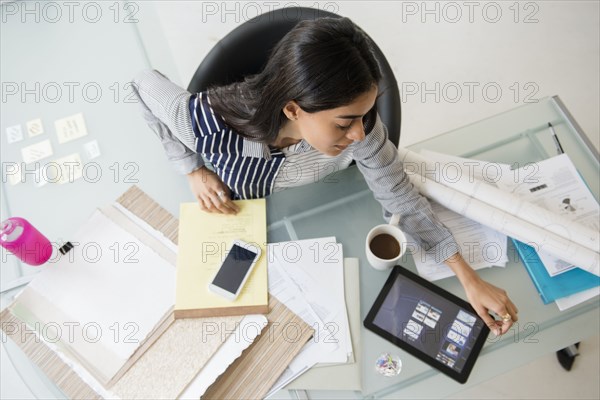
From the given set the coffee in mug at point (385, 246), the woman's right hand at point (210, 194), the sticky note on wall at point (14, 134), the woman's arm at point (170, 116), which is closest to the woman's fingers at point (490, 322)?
the coffee in mug at point (385, 246)

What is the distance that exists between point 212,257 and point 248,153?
0.84ft

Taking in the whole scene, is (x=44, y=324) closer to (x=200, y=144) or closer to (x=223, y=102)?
(x=200, y=144)

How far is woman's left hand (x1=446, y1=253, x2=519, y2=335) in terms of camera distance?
38.9 inches

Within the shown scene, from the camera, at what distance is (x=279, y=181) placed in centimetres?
116

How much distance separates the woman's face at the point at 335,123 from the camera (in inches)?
32.8

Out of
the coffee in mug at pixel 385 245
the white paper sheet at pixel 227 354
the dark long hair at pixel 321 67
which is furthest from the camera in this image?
the coffee in mug at pixel 385 245

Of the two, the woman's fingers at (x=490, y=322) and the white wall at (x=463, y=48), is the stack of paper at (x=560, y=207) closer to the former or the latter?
the woman's fingers at (x=490, y=322)

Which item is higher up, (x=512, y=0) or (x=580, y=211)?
(x=512, y=0)

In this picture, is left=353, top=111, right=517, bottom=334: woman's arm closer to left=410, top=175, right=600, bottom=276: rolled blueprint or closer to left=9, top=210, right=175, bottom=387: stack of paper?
left=410, top=175, right=600, bottom=276: rolled blueprint

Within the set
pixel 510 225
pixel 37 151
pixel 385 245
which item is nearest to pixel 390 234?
pixel 385 245

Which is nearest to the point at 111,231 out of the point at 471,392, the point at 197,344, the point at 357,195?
the point at 197,344

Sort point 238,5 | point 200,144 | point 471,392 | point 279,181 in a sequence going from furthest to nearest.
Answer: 1. point 238,5
2. point 471,392
3. point 279,181
4. point 200,144

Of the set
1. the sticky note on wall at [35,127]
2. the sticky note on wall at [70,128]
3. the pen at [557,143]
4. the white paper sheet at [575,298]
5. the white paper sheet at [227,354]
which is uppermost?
the sticky note on wall at [35,127]

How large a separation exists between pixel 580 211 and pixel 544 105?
1.09 feet
